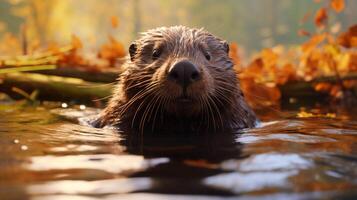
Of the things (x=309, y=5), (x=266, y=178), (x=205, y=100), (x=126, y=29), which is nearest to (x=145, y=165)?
(x=266, y=178)

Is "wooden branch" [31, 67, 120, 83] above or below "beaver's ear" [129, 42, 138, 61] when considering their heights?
above

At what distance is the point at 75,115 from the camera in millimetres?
6148

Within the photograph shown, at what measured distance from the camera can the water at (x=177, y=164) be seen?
2.37 m

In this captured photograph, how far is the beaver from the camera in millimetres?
4207

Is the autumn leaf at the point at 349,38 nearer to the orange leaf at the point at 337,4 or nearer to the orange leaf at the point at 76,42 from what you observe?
the orange leaf at the point at 337,4

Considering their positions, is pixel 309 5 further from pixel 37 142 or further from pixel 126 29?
pixel 37 142

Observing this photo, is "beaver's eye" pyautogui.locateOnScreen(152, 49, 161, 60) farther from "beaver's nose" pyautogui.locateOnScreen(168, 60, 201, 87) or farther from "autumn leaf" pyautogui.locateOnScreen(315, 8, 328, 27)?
"autumn leaf" pyautogui.locateOnScreen(315, 8, 328, 27)

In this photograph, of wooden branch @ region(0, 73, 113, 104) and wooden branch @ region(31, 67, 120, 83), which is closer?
wooden branch @ region(0, 73, 113, 104)

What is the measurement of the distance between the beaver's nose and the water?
44 centimetres

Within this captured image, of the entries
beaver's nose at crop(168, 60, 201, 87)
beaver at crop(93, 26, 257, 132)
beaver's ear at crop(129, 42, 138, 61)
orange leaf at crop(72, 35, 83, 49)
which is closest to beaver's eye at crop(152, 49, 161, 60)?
beaver at crop(93, 26, 257, 132)

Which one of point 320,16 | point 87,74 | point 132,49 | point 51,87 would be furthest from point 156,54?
point 87,74

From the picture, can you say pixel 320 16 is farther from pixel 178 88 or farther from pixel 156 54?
pixel 178 88

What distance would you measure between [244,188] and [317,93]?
616cm

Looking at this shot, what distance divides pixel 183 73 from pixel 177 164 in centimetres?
119
